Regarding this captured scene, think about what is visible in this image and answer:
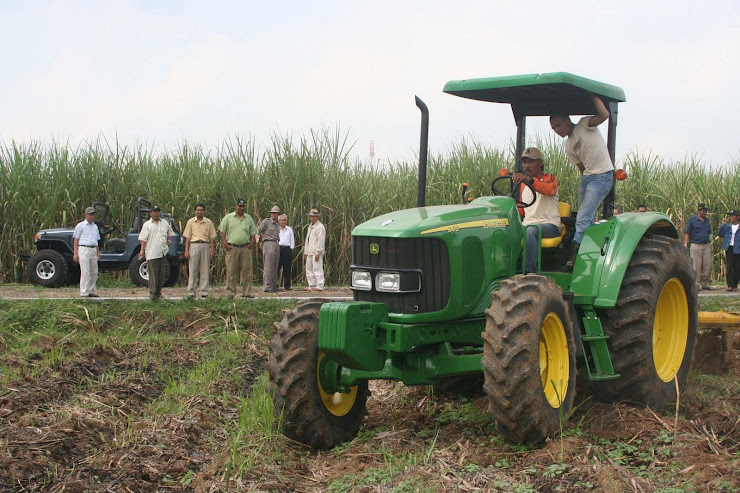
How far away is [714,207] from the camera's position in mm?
21516

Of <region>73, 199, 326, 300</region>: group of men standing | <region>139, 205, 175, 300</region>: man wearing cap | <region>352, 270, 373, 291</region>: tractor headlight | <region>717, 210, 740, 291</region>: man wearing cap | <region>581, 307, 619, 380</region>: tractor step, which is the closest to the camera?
<region>352, 270, 373, 291</region>: tractor headlight

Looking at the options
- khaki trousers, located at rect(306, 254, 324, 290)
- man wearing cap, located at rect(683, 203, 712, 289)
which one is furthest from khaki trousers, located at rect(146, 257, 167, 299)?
man wearing cap, located at rect(683, 203, 712, 289)

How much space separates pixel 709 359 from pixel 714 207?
47.3 feet

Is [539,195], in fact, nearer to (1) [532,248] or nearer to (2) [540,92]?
(1) [532,248]

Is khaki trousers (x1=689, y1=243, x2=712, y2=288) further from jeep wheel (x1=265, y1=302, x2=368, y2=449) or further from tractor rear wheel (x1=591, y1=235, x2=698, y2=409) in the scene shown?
→ jeep wheel (x1=265, y1=302, x2=368, y2=449)

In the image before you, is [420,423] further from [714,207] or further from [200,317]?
[714,207]

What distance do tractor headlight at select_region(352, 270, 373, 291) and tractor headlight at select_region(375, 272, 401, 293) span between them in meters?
0.07

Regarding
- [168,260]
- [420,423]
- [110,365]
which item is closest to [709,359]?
[420,423]

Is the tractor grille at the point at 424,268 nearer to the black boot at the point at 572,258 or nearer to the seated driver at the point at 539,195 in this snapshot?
the seated driver at the point at 539,195

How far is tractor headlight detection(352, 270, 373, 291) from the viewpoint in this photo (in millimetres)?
5883

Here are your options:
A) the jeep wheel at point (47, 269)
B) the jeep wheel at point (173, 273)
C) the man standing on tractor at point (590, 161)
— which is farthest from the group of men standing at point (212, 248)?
the man standing on tractor at point (590, 161)

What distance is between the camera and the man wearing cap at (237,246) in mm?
16141

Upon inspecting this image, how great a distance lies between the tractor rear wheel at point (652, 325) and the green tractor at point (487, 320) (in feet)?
0.04

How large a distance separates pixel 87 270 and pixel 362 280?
34.6ft
